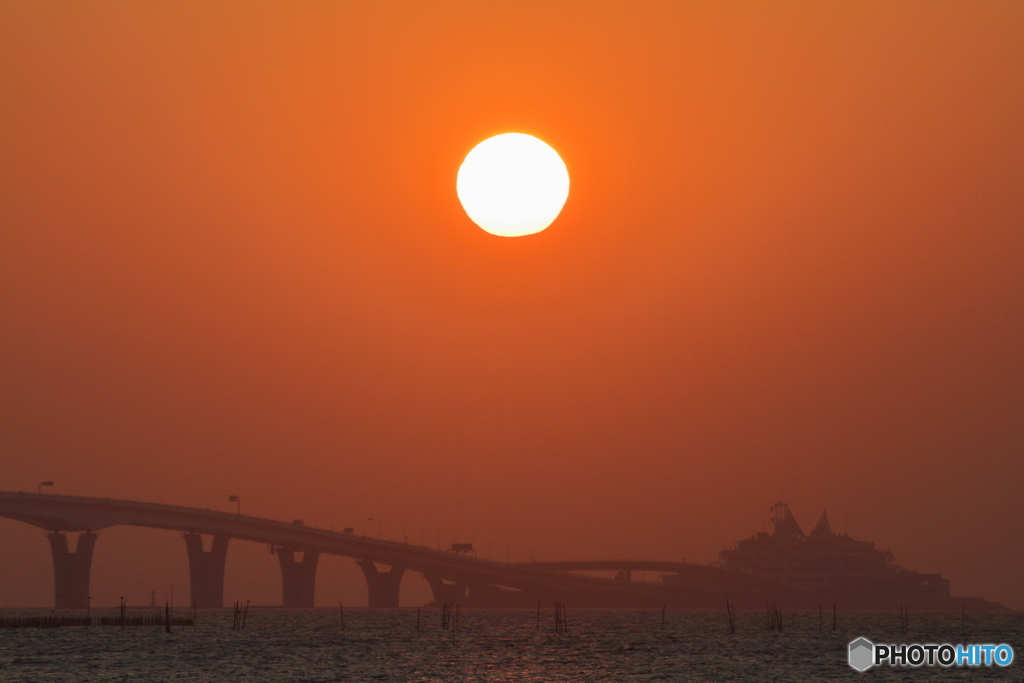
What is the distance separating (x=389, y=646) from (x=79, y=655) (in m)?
28.1

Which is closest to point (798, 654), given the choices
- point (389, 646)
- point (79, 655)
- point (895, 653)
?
point (895, 653)

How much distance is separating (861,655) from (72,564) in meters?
130

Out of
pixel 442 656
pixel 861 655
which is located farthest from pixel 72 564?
pixel 861 655

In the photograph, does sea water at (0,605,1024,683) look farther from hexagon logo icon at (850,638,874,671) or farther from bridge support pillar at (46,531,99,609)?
bridge support pillar at (46,531,99,609)

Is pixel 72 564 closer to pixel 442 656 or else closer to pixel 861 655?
pixel 442 656

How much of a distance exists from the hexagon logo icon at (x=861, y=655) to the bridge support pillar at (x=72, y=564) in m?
121

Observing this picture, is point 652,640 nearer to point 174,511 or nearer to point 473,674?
point 473,674

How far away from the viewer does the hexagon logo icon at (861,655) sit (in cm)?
8993

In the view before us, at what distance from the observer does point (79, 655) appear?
95.8 meters

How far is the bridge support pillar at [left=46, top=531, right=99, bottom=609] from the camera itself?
624 feet

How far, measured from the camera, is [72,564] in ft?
625

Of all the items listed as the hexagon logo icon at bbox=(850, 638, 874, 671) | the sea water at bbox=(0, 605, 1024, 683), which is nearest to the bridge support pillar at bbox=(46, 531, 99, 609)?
the sea water at bbox=(0, 605, 1024, 683)

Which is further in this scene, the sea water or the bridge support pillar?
the bridge support pillar

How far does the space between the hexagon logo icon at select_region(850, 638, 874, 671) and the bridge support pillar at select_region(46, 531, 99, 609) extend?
398 ft
